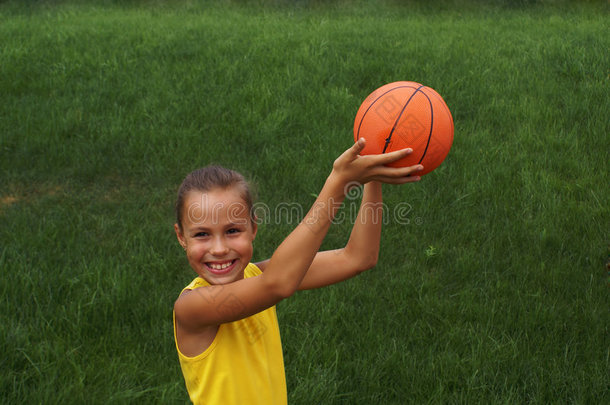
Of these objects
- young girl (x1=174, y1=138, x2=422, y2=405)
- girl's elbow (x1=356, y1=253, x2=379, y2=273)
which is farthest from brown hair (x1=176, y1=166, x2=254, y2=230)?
girl's elbow (x1=356, y1=253, x2=379, y2=273)

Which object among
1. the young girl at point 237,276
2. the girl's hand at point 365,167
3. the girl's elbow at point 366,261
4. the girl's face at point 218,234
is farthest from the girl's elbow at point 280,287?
Result: the girl's elbow at point 366,261

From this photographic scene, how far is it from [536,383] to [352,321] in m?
1.19

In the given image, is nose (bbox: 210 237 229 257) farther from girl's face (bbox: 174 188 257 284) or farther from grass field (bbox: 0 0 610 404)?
grass field (bbox: 0 0 610 404)

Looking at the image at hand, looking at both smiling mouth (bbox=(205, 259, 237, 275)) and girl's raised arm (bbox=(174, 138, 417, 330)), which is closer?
girl's raised arm (bbox=(174, 138, 417, 330))

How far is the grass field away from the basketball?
5.68 ft

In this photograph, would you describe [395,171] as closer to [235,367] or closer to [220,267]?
[220,267]

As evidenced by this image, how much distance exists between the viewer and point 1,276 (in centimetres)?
440

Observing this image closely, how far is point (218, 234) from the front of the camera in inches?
83.5

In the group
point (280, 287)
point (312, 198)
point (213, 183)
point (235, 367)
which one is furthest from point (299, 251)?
point (312, 198)

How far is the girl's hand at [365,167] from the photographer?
189 cm

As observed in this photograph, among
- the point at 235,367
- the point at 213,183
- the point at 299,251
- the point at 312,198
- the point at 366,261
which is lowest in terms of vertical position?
the point at 312,198

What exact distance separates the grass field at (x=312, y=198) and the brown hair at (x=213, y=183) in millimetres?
1705

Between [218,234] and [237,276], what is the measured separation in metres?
0.17

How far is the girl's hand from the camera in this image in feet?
6.20
